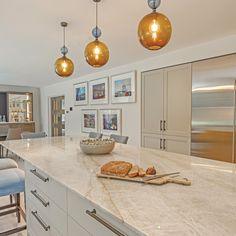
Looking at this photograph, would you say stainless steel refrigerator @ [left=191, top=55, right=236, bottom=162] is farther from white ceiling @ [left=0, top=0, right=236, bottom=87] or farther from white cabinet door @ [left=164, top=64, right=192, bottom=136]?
white ceiling @ [left=0, top=0, right=236, bottom=87]

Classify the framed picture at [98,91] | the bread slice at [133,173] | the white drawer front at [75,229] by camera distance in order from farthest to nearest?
the framed picture at [98,91] < the bread slice at [133,173] < the white drawer front at [75,229]

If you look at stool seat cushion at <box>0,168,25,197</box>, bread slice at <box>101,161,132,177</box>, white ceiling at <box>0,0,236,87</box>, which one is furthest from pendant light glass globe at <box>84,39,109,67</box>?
stool seat cushion at <box>0,168,25,197</box>

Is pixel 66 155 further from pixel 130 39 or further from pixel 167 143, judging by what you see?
pixel 167 143

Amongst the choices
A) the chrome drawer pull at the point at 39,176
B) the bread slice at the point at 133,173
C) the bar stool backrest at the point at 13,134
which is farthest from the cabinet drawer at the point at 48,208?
the bar stool backrest at the point at 13,134

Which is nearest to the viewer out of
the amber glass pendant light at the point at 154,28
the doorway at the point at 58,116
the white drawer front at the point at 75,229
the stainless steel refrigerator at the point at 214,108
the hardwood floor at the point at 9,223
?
the white drawer front at the point at 75,229

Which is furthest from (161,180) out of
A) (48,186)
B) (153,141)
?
(153,141)

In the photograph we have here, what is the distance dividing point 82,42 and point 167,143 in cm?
210

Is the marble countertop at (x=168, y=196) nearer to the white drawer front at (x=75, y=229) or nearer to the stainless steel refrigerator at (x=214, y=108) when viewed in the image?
the white drawer front at (x=75, y=229)

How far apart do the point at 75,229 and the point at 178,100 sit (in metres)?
2.72

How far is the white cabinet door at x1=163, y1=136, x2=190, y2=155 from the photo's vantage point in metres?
3.32

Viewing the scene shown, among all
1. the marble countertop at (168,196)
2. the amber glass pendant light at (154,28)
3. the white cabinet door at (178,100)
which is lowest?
the marble countertop at (168,196)

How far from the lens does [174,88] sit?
3479 mm

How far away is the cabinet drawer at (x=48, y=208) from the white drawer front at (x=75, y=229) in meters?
0.06

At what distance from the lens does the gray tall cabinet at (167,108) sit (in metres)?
3.32
